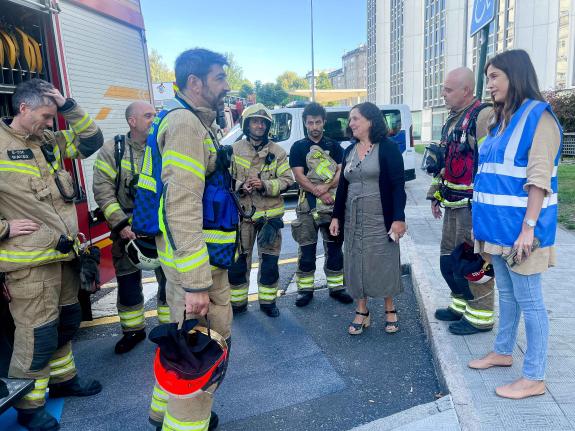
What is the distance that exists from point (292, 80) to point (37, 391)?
85.5 metres

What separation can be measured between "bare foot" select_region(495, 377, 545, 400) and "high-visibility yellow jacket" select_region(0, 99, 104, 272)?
2.74m

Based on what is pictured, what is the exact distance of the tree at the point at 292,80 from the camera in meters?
82.9

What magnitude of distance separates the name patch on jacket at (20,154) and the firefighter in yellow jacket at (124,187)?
0.84 m

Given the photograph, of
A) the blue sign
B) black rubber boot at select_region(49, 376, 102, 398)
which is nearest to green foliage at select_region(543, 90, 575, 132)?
the blue sign

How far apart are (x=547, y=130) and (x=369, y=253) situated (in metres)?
1.64

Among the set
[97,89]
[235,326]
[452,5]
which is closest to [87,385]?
[235,326]

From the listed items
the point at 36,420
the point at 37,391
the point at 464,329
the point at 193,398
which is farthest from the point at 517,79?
the point at 36,420

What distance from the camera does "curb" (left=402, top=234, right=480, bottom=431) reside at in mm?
2434

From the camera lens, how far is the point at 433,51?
137 ft

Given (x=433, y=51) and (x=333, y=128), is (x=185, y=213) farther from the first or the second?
(x=433, y=51)

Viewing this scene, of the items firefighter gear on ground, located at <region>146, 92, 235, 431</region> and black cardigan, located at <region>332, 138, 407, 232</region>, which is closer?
firefighter gear on ground, located at <region>146, 92, 235, 431</region>

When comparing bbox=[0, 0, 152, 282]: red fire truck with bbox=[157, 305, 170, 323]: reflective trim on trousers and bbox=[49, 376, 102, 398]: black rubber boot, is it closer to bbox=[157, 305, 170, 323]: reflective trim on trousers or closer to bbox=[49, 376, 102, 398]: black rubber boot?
bbox=[157, 305, 170, 323]: reflective trim on trousers

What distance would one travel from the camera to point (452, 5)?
120 feet

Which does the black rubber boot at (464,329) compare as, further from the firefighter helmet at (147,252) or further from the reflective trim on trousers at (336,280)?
the firefighter helmet at (147,252)
